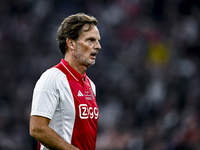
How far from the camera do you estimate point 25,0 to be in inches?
285

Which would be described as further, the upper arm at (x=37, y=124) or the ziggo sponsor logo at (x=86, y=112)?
the ziggo sponsor logo at (x=86, y=112)

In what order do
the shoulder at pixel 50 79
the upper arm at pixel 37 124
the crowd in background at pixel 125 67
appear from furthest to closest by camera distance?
1. the crowd in background at pixel 125 67
2. the shoulder at pixel 50 79
3. the upper arm at pixel 37 124

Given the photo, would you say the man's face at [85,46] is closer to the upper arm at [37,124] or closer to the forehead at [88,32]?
the forehead at [88,32]

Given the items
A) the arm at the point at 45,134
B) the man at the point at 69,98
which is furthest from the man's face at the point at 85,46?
the arm at the point at 45,134

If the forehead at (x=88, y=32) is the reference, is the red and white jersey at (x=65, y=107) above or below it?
below

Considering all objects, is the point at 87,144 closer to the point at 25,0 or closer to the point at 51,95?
the point at 51,95

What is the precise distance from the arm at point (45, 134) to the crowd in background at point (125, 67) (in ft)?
13.8

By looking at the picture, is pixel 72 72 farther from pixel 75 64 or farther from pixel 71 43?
pixel 71 43

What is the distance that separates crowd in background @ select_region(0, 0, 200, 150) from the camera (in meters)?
6.14

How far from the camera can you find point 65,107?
2.05 meters

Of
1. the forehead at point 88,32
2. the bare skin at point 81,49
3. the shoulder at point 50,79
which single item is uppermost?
the forehead at point 88,32

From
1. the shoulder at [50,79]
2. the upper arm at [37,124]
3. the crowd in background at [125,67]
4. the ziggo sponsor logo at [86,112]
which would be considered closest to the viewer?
the upper arm at [37,124]

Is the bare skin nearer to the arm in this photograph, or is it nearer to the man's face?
the man's face

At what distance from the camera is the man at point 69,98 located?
1.93 m
